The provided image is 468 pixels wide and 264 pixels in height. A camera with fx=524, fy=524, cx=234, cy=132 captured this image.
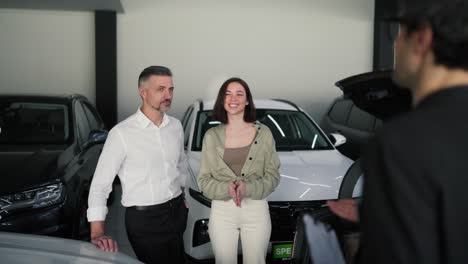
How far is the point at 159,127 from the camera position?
2771mm

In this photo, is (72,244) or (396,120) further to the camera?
(72,244)

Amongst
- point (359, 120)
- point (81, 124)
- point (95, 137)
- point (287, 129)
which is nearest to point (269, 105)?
point (287, 129)

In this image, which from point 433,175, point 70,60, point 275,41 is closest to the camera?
point 433,175

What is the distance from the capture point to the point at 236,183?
9.79 ft

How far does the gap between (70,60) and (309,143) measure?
4.94 metres

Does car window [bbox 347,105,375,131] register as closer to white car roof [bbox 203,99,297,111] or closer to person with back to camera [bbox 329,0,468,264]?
white car roof [bbox 203,99,297,111]

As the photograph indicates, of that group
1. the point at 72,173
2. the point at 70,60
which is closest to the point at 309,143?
the point at 72,173

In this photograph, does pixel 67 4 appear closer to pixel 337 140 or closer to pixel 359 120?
pixel 359 120

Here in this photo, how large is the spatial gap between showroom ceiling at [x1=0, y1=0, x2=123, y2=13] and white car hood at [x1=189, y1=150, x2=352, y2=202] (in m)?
4.31

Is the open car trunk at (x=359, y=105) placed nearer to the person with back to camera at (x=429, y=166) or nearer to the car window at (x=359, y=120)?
the person with back to camera at (x=429, y=166)

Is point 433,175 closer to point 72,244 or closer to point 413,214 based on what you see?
point 413,214

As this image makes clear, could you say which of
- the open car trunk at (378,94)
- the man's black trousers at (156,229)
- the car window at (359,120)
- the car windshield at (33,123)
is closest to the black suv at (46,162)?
the car windshield at (33,123)

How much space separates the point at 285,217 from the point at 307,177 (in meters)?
0.36

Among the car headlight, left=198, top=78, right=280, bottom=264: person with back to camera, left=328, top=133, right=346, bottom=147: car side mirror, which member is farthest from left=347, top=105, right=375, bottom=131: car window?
the car headlight
